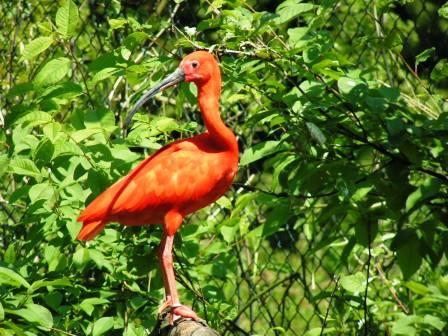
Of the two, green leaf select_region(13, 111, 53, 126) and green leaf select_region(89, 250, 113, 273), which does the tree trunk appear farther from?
green leaf select_region(13, 111, 53, 126)

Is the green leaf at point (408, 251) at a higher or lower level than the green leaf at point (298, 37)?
lower

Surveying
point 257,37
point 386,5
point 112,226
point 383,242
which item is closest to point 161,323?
point 112,226

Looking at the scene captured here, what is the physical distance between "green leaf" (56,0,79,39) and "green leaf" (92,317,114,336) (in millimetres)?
1156

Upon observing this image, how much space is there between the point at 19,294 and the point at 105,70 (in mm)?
1023

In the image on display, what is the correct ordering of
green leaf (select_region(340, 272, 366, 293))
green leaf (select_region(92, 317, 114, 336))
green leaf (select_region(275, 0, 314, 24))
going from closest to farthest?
green leaf (select_region(275, 0, 314, 24)) → green leaf (select_region(92, 317, 114, 336)) → green leaf (select_region(340, 272, 366, 293))

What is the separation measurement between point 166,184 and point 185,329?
60 centimetres

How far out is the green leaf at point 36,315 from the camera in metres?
3.84

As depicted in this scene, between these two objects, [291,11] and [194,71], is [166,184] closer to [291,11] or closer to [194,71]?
[194,71]

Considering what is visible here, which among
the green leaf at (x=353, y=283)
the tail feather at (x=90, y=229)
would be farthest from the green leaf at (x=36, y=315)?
the green leaf at (x=353, y=283)

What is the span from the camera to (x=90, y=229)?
Result: 387cm

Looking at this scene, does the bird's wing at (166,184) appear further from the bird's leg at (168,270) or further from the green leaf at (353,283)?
the green leaf at (353,283)

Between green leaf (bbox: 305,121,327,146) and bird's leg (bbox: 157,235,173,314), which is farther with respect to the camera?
bird's leg (bbox: 157,235,173,314)

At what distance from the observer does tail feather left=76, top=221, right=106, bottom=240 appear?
385cm

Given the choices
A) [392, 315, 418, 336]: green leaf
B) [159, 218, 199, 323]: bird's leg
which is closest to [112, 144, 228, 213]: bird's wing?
[159, 218, 199, 323]: bird's leg
